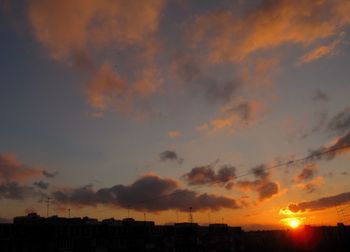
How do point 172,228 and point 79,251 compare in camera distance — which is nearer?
point 79,251

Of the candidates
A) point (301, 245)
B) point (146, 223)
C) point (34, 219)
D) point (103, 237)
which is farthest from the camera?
point (301, 245)

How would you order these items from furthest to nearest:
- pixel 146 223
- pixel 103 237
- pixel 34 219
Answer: pixel 146 223
pixel 103 237
pixel 34 219

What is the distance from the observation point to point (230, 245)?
152 meters

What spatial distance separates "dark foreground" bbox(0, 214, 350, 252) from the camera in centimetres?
10512

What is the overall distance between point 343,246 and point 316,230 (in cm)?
2610

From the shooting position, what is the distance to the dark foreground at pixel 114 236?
105 metres

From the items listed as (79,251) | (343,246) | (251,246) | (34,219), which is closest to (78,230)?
(79,251)

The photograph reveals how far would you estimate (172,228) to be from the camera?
138375mm

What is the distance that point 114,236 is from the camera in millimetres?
123750

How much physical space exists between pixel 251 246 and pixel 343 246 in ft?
147

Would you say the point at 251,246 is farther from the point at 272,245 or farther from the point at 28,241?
the point at 28,241

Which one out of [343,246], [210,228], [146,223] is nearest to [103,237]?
[146,223]

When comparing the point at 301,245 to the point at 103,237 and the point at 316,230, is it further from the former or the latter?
the point at 103,237

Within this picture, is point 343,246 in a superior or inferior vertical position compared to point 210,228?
inferior
